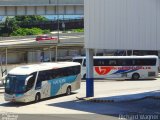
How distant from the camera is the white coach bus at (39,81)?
3209 cm

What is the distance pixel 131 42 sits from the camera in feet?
96.9

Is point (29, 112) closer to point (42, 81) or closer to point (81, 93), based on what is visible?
point (42, 81)

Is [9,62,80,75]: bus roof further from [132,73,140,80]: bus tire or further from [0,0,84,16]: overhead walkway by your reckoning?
[0,0,84,16]: overhead walkway

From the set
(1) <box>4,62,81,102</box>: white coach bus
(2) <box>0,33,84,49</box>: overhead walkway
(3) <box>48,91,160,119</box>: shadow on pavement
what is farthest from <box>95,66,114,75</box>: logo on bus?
(2) <box>0,33,84,49</box>: overhead walkway

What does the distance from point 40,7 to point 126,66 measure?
122 feet

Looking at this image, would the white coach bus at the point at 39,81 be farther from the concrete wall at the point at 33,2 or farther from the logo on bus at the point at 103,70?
the concrete wall at the point at 33,2

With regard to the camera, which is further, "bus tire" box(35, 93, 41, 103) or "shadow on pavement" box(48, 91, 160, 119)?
"bus tire" box(35, 93, 41, 103)

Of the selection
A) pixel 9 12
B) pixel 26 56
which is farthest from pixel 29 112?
pixel 9 12

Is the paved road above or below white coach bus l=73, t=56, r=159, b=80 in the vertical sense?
below

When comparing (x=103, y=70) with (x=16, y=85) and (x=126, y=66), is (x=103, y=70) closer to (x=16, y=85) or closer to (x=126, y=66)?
(x=126, y=66)

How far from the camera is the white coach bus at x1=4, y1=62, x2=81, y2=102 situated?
3209 cm

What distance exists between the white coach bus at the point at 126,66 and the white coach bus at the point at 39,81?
13.5 m

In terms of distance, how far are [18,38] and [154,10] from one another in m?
78.0

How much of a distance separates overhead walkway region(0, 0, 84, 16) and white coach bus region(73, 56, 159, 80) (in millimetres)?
33459
